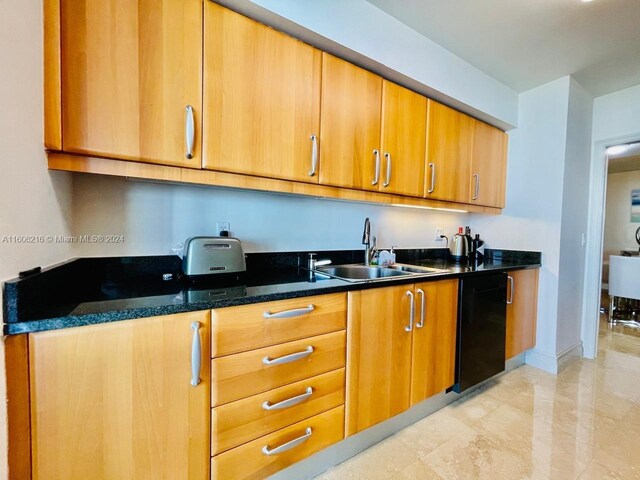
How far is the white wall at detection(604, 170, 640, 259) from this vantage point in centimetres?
505

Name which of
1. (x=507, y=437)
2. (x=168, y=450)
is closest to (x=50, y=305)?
(x=168, y=450)

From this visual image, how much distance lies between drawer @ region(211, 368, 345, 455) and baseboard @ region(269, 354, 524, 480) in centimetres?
28

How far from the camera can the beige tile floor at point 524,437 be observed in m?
1.32

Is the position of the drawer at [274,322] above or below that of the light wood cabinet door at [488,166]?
below

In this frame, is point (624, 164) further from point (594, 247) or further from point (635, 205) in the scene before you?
point (594, 247)

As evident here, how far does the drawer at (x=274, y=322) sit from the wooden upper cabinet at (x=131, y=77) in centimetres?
65

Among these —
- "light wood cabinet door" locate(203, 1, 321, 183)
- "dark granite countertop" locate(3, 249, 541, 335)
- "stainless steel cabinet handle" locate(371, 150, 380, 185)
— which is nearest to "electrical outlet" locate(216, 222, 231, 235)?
"dark granite countertop" locate(3, 249, 541, 335)

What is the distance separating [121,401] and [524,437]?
202 centimetres

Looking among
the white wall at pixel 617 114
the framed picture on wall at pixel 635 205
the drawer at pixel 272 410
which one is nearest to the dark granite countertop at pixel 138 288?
the drawer at pixel 272 410

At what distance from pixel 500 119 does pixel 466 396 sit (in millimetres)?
2241

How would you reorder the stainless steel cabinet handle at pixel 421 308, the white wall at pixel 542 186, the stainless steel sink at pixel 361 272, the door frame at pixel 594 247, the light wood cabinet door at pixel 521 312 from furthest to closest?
the door frame at pixel 594 247
the white wall at pixel 542 186
the light wood cabinet door at pixel 521 312
the stainless steel sink at pixel 361 272
the stainless steel cabinet handle at pixel 421 308

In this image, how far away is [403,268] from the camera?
1.97 m

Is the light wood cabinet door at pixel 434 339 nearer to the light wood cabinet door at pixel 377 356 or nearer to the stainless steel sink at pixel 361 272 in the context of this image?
the light wood cabinet door at pixel 377 356

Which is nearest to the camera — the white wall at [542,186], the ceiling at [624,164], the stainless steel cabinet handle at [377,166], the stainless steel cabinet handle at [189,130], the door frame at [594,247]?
the stainless steel cabinet handle at [189,130]
